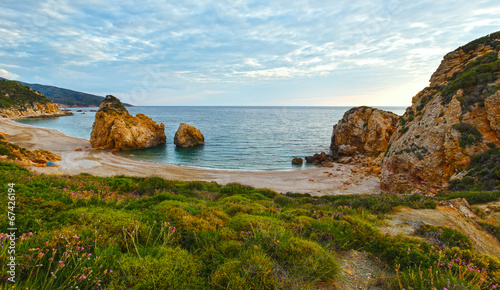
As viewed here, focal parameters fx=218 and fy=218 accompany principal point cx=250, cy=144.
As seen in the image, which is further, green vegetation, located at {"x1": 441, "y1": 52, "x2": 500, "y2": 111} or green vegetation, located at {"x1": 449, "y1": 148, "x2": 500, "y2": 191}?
Answer: green vegetation, located at {"x1": 441, "y1": 52, "x2": 500, "y2": 111}

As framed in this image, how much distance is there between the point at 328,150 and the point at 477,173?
32.5 m

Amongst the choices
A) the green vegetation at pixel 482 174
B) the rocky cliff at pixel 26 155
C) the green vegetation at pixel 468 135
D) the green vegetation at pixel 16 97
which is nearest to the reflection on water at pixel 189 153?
the rocky cliff at pixel 26 155

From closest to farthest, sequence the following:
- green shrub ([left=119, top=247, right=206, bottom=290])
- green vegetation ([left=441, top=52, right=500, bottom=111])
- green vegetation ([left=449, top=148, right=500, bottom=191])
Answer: green shrub ([left=119, top=247, right=206, bottom=290]) < green vegetation ([left=449, top=148, right=500, bottom=191]) < green vegetation ([left=441, top=52, right=500, bottom=111])

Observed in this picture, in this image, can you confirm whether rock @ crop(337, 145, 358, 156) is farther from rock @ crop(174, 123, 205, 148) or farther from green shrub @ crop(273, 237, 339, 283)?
green shrub @ crop(273, 237, 339, 283)

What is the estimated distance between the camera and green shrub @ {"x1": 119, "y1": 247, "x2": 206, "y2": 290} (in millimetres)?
3123

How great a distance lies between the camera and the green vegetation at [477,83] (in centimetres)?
1755

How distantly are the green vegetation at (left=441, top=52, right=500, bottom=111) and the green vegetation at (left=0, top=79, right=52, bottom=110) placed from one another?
14499 centimetres

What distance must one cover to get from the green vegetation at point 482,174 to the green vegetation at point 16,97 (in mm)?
144743

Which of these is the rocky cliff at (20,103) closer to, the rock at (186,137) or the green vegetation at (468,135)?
the rock at (186,137)

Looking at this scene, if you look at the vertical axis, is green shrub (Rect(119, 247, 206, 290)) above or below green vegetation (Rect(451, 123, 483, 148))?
below

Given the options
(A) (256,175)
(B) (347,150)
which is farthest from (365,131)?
(A) (256,175)

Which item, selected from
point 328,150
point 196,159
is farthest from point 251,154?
point 328,150

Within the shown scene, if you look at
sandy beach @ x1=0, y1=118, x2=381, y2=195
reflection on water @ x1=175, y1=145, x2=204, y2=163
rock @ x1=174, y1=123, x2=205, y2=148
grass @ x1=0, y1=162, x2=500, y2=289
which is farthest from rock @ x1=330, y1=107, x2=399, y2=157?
grass @ x1=0, y1=162, x2=500, y2=289

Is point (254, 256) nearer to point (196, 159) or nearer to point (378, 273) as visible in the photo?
point (378, 273)
